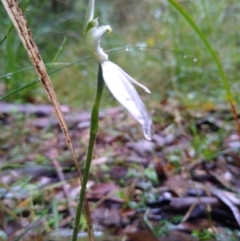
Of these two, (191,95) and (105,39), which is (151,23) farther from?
(191,95)

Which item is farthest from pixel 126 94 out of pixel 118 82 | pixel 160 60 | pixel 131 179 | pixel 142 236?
pixel 160 60

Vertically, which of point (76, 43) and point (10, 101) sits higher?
point (76, 43)

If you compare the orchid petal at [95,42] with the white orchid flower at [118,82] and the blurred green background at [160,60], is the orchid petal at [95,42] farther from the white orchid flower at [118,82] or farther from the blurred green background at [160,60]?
the blurred green background at [160,60]

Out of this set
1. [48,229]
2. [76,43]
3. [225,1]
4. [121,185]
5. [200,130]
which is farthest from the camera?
[76,43]

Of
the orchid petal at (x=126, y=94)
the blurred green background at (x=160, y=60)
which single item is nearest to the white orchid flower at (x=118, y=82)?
the orchid petal at (x=126, y=94)

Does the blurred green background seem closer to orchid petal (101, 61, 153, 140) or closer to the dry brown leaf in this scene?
the dry brown leaf

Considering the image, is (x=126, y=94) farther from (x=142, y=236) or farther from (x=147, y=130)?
(x=142, y=236)

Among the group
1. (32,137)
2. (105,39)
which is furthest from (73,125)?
(105,39)

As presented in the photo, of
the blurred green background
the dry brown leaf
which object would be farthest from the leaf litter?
the blurred green background
